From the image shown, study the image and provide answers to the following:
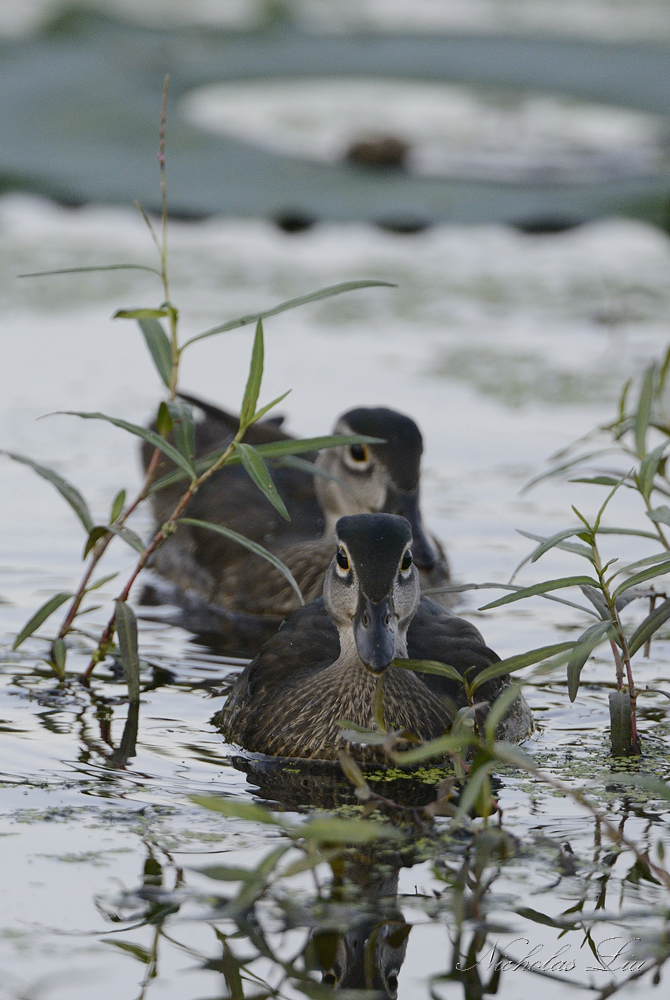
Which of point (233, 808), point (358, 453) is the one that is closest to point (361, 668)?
point (233, 808)

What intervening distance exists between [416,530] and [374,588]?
5.56ft

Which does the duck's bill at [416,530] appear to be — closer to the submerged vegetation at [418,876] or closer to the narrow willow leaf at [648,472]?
the narrow willow leaf at [648,472]

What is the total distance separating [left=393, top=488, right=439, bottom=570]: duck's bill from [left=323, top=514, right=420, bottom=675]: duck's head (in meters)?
1.03

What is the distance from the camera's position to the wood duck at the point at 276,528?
6617 mm

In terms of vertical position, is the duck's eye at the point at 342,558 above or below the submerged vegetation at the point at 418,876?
above

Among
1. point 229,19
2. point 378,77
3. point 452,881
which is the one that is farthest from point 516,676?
point 229,19

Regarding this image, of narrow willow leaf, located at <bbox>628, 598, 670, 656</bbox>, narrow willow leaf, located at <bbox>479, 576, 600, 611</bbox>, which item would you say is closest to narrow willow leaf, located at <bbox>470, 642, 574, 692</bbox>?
narrow willow leaf, located at <bbox>479, 576, 600, 611</bbox>

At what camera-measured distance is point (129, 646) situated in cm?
501

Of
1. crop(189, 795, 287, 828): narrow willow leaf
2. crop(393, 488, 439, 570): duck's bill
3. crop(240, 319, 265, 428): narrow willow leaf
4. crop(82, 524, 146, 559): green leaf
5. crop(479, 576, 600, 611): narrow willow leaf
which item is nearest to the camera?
crop(189, 795, 287, 828): narrow willow leaf

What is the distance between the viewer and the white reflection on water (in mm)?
4043

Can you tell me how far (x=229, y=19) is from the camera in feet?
60.0

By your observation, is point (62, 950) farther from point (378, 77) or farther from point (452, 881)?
point (378, 77)

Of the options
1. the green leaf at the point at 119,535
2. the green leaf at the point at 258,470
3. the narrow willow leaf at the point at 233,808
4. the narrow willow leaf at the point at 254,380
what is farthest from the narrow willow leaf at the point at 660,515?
the narrow willow leaf at the point at 233,808

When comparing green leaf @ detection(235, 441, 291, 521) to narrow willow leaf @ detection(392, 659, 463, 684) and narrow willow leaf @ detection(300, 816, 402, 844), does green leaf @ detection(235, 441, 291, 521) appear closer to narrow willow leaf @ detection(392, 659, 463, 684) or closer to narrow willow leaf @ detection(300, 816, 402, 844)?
narrow willow leaf @ detection(392, 659, 463, 684)
